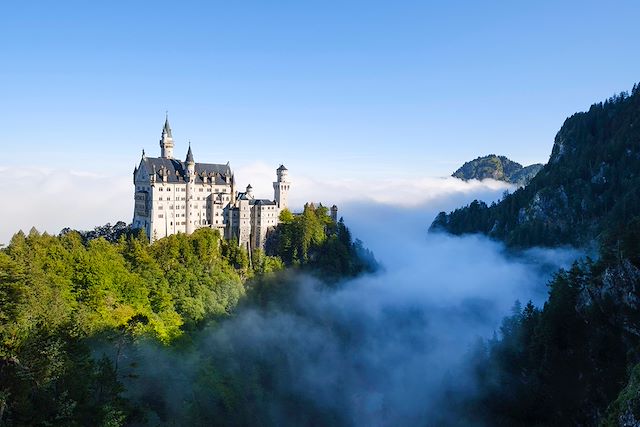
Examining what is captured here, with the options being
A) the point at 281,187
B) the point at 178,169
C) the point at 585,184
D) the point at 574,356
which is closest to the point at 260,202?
the point at 281,187

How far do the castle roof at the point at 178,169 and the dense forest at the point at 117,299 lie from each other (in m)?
12.6

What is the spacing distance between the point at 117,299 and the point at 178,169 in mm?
40336

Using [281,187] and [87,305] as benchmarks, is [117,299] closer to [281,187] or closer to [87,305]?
[87,305]

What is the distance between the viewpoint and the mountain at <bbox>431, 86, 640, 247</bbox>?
151625 mm

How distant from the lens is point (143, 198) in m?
98.4

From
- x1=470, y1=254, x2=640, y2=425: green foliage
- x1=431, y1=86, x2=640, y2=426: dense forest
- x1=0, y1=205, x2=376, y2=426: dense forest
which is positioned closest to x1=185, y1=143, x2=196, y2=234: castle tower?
x1=0, y1=205, x2=376, y2=426: dense forest

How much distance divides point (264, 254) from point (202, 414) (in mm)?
49761

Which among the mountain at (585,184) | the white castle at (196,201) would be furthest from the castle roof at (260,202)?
the mountain at (585,184)

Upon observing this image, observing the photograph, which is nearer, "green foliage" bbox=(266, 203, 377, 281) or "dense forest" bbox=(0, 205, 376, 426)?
"dense forest" bbox=(0, 205, 376, 426)

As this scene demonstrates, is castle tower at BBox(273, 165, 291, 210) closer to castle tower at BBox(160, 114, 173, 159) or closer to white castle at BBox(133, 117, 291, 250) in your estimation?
white castle at BBox(133, 117, 291, 250)

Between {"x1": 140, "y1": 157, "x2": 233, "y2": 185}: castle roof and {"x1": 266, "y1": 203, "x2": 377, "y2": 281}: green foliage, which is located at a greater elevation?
{"x1": 140, "y1": 157, "x2": 233, "y2": 185}: castle roof

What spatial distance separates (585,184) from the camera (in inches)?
6432

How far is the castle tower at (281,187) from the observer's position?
114438 millimetres

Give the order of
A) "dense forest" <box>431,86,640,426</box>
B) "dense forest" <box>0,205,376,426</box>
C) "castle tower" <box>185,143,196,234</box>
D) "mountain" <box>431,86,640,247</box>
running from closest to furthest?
"dense forest" <box>0,205,376,426</box>
"dense forest" <box>431,86,640,426</box>
"castle tower" <box>185,143,196,234</box>
"mountain" <box>431,86,640,247</box>
